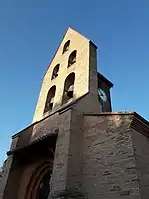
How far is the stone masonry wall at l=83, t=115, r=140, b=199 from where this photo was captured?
18.8 ft

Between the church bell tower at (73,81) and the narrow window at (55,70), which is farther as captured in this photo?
the narrow window at (55,70)

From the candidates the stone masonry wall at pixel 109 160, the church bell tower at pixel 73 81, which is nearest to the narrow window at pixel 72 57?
the church bell tower at pixel 73 81

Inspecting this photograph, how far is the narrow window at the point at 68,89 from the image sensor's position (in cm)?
1127

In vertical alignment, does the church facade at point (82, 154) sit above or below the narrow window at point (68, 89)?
below

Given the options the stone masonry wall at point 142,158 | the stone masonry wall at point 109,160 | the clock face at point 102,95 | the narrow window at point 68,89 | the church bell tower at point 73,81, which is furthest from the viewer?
the clock face at point 102,95

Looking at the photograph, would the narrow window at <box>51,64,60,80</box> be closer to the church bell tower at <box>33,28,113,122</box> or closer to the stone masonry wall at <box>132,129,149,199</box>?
the church bell tower at <box>33,28,113,122</box>

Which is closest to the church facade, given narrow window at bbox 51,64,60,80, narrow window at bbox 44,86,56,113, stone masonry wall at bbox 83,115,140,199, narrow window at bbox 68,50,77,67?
stone masonry wall at bbox 83,115,140,199

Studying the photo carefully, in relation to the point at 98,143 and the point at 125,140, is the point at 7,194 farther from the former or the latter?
the point at 125,140

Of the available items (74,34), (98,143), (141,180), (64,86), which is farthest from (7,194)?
(74,34)

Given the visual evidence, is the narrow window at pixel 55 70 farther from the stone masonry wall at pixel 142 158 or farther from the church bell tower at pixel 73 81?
the stone masonry wall at pixel 142 158

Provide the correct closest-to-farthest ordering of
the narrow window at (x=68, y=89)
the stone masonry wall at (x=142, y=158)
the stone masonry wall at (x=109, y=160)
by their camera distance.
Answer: the stone masonry wall at (x=142, y=158) → the stone masonry wall at (x=109, y=160) → the narrow window at (x=68, y=89)

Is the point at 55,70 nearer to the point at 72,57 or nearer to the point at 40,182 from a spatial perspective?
the point at 72,57

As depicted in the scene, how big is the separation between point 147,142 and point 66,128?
9.08ft

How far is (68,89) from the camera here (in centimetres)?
1166
